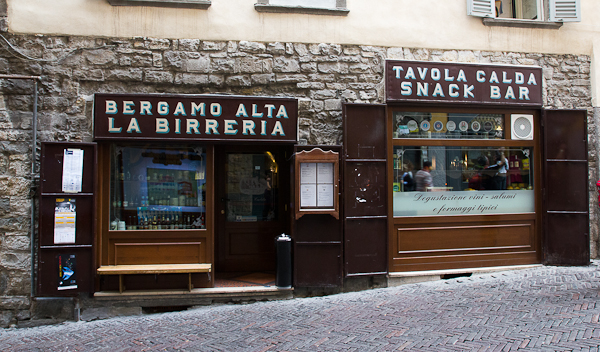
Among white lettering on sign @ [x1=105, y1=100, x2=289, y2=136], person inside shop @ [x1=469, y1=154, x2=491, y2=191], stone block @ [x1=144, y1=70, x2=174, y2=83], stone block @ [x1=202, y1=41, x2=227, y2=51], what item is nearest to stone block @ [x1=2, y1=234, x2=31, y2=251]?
white lettering on sign @ [x1=105, y1=100, x2=289, y2=136]

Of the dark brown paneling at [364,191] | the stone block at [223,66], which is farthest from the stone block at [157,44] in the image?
the dark brown paneling at [364,191]

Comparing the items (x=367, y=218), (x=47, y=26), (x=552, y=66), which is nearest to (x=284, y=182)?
(x=367, y=218)

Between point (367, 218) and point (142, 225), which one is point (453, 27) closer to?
point (367, 218)

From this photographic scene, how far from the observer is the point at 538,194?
6754 millimetres

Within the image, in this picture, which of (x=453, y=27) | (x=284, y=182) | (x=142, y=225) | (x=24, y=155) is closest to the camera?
(x=24, y=155)

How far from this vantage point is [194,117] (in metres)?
5.79

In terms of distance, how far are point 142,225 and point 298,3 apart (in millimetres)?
4001

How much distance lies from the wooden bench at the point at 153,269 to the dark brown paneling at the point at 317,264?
1.26m

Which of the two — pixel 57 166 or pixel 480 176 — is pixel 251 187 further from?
pixel 480 176

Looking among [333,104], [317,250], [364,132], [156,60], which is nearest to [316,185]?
[317,250]

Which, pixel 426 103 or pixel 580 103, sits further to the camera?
pixel 580 103

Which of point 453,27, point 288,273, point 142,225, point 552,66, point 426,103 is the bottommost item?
point 288,273

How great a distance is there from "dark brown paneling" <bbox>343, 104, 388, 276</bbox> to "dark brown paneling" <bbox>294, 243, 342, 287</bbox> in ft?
0.58

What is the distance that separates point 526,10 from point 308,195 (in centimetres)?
507
